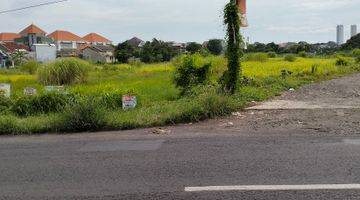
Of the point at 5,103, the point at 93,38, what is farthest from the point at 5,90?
the point at 93,38

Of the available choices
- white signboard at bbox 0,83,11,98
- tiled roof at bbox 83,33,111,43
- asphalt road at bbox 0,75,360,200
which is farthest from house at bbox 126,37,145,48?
asphalt road at bbox 0,75,360,200

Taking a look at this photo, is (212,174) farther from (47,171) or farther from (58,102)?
(58,102)

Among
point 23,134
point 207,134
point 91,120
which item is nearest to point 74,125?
point 91,120

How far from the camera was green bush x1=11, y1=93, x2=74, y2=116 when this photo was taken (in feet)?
41.4

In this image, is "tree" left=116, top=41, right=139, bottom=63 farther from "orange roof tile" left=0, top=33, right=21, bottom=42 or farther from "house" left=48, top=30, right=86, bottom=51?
"orange roof tile" left=0, top=33, right=21, bottom=42

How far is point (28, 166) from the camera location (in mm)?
7078

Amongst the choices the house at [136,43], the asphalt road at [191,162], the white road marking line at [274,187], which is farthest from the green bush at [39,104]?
the house at [136,43]

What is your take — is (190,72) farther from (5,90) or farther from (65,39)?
(65,39)

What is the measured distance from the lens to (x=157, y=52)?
2734 inches

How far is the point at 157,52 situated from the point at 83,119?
59.2m

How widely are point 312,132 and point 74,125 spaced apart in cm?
517

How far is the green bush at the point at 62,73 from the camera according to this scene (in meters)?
26.0

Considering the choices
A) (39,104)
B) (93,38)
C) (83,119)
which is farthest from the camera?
(93,38)

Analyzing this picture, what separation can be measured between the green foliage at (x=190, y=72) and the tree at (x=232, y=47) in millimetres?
1589
